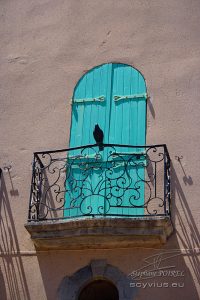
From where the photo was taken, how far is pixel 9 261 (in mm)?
9406

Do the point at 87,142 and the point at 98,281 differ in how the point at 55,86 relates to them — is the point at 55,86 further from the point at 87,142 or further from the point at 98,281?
the point at 98,281

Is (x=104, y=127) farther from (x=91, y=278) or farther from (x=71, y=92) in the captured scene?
(x=91, y=278)

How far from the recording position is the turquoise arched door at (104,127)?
9.44m

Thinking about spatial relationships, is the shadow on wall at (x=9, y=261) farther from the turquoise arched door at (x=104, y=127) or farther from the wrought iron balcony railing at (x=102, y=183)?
the turquoise arched door at (x=104, y=127)

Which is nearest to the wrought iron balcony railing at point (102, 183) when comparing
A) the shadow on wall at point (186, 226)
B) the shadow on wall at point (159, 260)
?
the shadow on wall at point (186, 226)

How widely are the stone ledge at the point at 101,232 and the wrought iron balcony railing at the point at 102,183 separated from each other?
0.21m

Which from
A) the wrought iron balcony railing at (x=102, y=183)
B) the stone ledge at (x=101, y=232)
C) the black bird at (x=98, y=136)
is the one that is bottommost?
the stone ledge at (x=101, y=232)

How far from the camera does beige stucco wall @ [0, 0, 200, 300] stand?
9.13 metres

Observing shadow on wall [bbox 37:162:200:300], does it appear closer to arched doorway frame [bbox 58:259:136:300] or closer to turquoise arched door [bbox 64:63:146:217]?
arched doorway frame [bbox 58:259:136:300]

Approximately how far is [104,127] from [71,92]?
3.20 feet

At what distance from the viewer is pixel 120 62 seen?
35.1 ft

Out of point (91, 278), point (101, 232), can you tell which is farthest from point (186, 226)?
point (91, 278)

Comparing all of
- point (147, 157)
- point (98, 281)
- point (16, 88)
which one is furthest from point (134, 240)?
point (16, 88)

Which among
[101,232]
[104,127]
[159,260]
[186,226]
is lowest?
[159,260]
